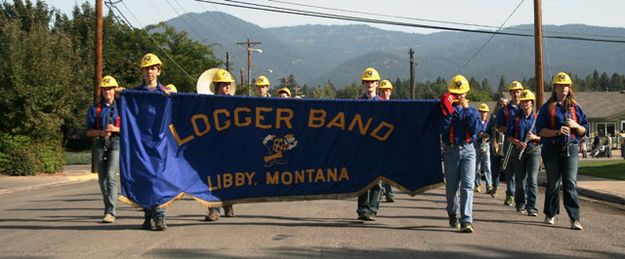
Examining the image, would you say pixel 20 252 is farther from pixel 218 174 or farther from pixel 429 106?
pixel 429 106

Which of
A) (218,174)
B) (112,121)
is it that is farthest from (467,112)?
(112,121)

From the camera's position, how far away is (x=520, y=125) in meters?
12.3

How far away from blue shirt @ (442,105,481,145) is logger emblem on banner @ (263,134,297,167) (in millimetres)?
1934

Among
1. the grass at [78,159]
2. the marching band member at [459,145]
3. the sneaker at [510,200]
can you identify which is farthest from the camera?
the grass at [78,159]

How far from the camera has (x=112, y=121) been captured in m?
10.6

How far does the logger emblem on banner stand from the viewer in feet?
33.9

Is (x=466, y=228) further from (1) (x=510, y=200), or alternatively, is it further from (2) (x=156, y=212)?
(1) (x=510, y=200)

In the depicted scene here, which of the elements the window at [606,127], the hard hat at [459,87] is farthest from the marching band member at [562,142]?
the window at [606,127]

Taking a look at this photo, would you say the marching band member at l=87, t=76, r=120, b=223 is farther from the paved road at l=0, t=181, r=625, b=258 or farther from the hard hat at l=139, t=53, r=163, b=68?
the hard hat at l=139, t=53, r=163, b=68

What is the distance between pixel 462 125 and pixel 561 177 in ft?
5.66

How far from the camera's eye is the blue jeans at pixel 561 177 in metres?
10.2

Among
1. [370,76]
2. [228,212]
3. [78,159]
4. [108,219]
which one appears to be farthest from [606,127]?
[108,219]

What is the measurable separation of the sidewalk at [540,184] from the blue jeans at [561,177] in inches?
178

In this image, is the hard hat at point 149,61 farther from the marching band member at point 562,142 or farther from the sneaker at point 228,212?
the marching band member at point 562,142
